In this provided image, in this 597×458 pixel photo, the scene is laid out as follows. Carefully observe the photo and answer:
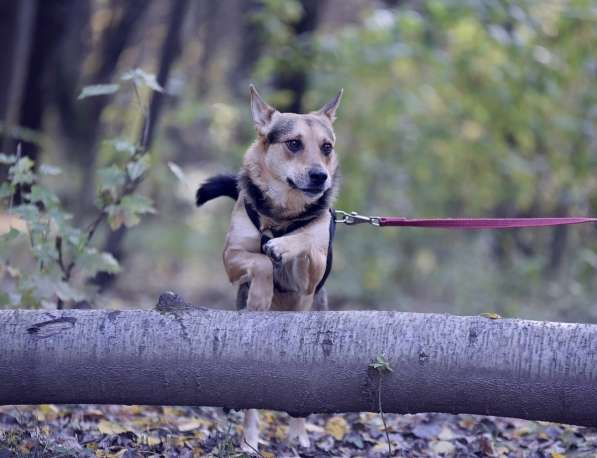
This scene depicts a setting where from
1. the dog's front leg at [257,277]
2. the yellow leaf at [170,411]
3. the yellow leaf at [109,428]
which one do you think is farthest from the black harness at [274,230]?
the yellow leaf at [109,428]

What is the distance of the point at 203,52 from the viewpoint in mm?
16953

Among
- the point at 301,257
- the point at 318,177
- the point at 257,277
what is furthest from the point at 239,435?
the point at 318,177

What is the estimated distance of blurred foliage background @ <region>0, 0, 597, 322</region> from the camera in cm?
930

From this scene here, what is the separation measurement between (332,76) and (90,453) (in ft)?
22.5

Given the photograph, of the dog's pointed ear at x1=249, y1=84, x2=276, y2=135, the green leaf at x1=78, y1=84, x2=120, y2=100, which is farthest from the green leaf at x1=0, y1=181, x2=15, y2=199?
the dog's pointed ear at x1=249, y1=84, x2=276, y2=135

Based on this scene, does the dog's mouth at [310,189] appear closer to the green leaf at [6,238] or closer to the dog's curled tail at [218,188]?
the dog's curled tail at [218,188]

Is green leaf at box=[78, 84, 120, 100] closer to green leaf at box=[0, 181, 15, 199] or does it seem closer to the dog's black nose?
green leaf at box=[0, 181, 15, 199]

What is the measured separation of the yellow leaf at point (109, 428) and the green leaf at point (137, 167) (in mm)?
1603

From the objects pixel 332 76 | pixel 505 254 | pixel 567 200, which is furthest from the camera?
pixel 505 254

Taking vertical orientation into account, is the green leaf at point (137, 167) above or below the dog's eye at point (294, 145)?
below

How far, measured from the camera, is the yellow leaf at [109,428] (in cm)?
435

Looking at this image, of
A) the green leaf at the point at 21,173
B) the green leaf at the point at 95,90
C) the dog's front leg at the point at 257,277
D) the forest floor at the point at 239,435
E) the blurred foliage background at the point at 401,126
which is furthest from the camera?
the blurred foliage background at the point at 401,126

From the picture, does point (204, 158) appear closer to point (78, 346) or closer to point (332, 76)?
point (332, 76)

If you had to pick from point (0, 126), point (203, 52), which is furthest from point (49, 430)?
point (203, 52)
